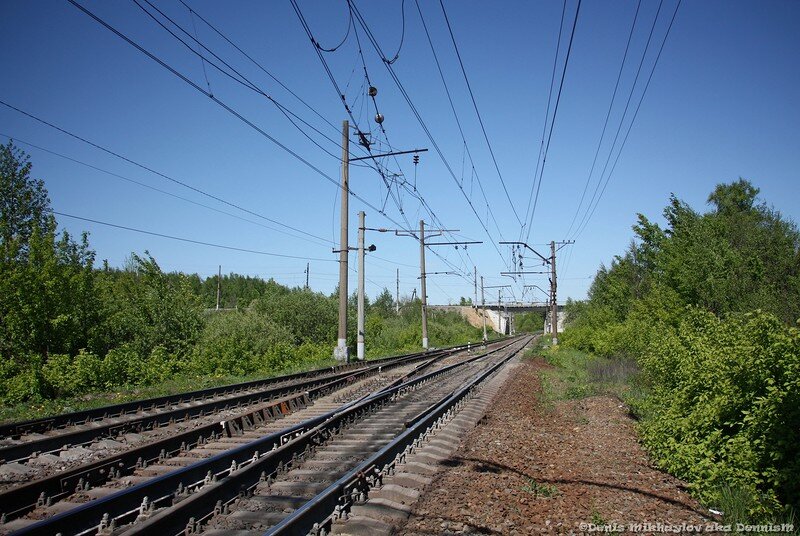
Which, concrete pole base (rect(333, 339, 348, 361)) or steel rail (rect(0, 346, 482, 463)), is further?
concrete pole base (rect(333, 339, 348, 361))

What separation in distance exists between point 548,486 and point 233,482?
4.13 metres

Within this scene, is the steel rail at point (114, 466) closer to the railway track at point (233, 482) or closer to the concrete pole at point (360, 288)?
the railway track at point (233, 482)

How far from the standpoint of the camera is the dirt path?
19.0 feet

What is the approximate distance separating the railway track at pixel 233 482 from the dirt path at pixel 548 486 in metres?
1.49

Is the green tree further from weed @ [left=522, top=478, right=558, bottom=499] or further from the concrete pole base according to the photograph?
weed @ [left=522, top=478, right=558, bottom=499]

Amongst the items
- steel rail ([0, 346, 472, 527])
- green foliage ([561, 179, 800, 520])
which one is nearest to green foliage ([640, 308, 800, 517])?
green foliage ([561, 179, 800, 520])

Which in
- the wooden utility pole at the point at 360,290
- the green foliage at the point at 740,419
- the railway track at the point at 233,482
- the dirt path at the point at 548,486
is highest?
the wooden utility pole at the point at 360,290

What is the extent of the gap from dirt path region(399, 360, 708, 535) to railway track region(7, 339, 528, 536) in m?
1.49

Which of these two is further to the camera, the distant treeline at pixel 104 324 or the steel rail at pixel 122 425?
the distant treeline at pixel 104 324

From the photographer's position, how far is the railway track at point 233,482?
204 inches

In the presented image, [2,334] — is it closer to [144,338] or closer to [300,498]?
[144,338]

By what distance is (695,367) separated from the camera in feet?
30.9

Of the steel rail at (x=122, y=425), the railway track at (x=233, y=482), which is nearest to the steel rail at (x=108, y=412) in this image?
the steel rail at (x=122, y=425)

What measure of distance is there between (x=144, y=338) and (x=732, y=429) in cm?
2631
